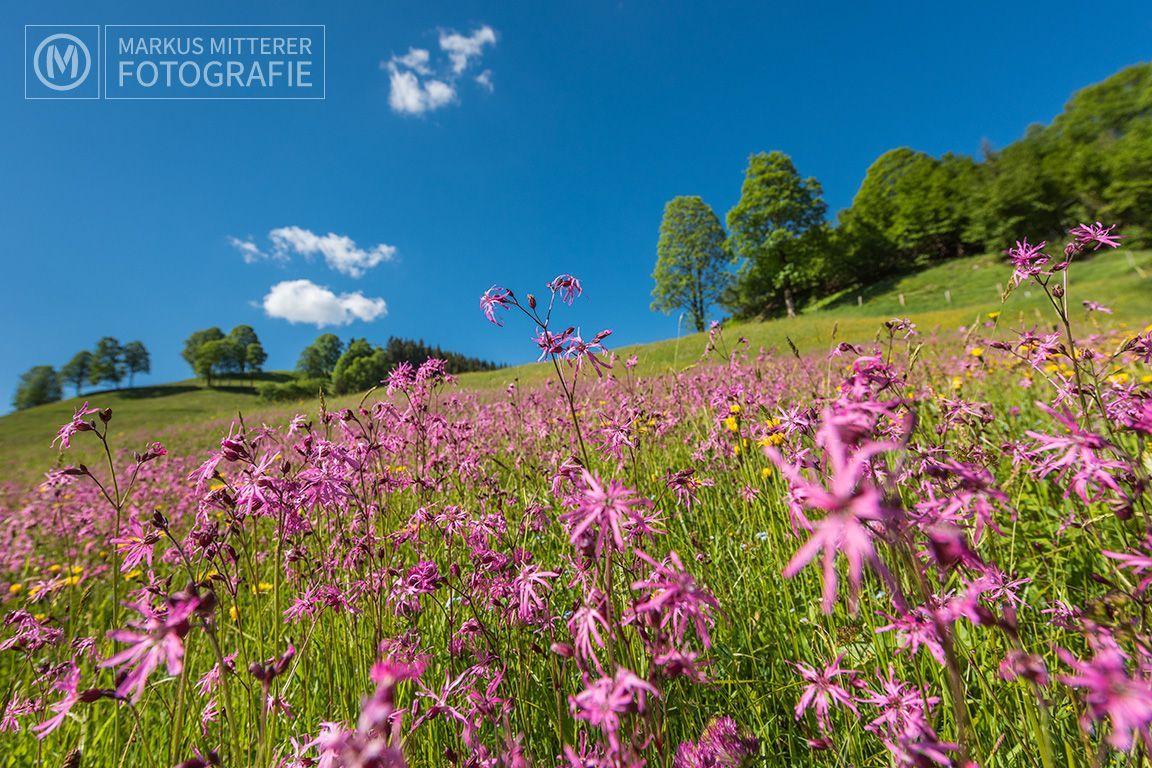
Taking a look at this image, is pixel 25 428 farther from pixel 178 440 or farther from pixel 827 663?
pixel 827 663

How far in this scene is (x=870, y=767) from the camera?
1.78 meters

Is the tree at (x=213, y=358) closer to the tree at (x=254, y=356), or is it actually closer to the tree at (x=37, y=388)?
the tree at (x=254, y=356)

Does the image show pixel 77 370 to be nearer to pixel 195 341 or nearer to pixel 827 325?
pixel 195 341

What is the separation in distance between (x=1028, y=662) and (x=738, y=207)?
50.2 meters

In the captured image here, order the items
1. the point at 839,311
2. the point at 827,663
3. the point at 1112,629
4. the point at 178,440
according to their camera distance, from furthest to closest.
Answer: the point at 839,311 < the point at 178,440 < the point at 827,663 < the point at 1112,629

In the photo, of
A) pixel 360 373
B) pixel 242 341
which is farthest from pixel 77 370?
pixel 360 373

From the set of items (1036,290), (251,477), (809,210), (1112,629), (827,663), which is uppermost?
(809,210)

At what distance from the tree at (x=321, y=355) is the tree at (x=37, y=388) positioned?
43094 mm

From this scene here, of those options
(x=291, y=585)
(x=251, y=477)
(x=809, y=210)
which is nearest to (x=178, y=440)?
(x=291, y=585)

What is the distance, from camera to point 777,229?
4325 cm

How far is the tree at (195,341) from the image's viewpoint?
9376 centimetres

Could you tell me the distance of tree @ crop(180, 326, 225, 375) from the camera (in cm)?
9376

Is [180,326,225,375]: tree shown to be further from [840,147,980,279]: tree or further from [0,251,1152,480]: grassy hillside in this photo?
A: [840,147,980,279]: tree

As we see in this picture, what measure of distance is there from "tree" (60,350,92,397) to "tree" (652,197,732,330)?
11000 cm
